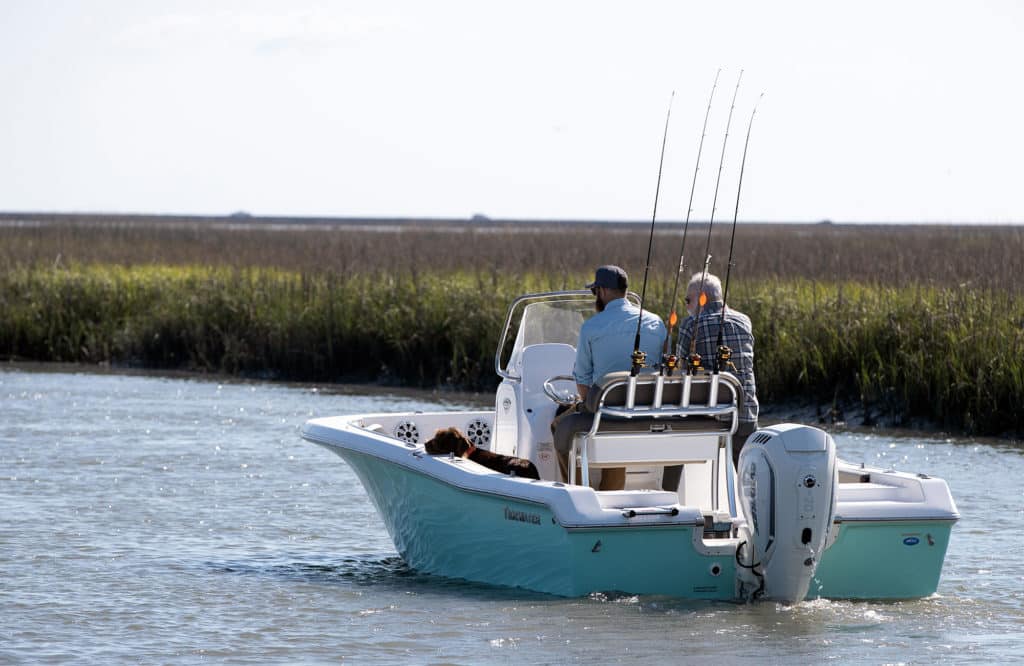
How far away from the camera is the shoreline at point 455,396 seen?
45.9 feet

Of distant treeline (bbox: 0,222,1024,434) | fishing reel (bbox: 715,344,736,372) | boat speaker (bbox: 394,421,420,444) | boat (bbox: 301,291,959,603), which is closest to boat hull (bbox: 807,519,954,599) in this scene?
boat (bbox: 301,291,959,603)

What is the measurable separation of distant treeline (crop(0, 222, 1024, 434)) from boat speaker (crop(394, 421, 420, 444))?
5.86 meters

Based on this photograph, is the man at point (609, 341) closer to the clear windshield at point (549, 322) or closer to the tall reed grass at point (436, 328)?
the clear windshield at point (549, 322)

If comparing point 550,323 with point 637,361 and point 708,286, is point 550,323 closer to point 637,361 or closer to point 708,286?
point 708,286

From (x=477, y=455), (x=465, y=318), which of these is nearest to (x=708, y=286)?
(x=477, y=455)

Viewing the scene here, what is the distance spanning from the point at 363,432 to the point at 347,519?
1.46 metres

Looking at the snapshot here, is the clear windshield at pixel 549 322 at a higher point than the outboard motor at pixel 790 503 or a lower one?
higher

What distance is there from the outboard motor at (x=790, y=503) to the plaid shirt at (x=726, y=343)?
2.26ft

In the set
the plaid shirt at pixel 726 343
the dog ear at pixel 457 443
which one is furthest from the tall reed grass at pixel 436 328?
the dog ear at pixel 457 443

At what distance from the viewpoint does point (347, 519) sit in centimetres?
1055

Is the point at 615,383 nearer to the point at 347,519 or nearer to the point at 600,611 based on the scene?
the point at 600,611

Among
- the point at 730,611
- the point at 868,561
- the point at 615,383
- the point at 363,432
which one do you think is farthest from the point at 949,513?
the point at 363,432

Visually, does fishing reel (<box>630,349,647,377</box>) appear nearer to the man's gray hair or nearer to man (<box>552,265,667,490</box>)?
man (<box>552,265,667,490</box>)

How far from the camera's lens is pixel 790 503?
7.08 m
